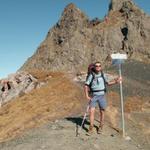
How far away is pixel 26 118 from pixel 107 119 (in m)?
5.22

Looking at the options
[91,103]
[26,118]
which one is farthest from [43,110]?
[91,103]

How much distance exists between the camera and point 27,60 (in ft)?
431

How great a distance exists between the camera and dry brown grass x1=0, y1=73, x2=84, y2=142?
24.1m

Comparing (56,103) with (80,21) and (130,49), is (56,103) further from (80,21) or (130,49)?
(80,21)

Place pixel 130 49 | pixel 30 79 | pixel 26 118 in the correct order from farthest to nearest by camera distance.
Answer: pixel 130 49
pixel 30 79
pixel 26 118

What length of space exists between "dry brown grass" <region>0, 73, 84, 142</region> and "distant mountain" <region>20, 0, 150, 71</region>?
3501 inches

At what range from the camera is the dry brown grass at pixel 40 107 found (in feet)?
79.1

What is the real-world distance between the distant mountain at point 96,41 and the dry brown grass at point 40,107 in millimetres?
88934

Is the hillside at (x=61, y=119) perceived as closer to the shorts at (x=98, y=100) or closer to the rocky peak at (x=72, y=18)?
the shorts at (x=98, y=100)

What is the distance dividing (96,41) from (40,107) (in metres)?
102

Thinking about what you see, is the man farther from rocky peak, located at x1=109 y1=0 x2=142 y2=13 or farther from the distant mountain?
rocky peak, located at x1=109 y1=0 x2=142 y2=13

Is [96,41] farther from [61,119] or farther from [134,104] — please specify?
[61,119]

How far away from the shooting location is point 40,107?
90.5 feet

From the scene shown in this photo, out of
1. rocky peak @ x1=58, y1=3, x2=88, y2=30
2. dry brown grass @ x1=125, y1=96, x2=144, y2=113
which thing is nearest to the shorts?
dry brown grass @ x1=125, y1=96, x2=144, y2=113
